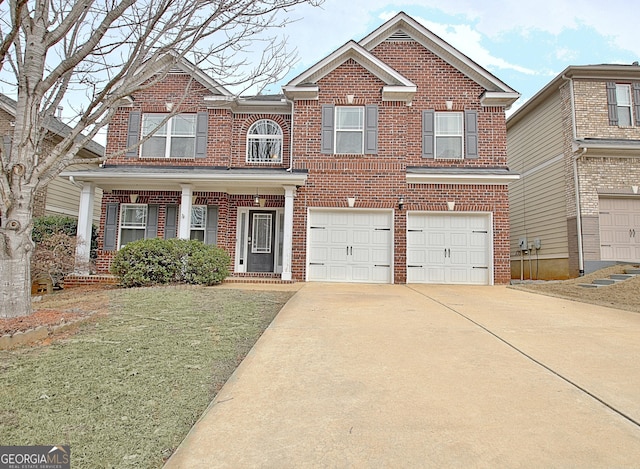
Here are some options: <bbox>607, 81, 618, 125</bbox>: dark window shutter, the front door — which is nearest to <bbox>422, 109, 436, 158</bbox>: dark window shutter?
the front door

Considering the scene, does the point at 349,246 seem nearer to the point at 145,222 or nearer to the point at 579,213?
the point at 145,222

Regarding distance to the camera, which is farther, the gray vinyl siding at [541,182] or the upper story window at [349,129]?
the gray vinyl siding at [541,182]

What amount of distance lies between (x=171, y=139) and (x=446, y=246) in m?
9.30

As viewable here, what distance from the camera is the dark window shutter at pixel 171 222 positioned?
39.0ft

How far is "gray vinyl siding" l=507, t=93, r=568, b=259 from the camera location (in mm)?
12625

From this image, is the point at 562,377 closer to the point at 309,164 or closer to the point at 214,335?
the point at 214,335

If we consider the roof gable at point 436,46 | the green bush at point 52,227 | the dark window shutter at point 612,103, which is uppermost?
the roof gable at point 436,46

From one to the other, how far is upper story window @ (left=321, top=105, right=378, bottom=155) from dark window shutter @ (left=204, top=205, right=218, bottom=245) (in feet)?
13.0

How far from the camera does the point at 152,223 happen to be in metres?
12.0

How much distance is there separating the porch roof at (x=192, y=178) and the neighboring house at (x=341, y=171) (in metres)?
0.05

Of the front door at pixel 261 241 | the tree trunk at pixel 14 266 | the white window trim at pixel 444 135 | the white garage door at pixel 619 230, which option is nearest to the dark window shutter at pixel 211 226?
the front door at pixel 261 241

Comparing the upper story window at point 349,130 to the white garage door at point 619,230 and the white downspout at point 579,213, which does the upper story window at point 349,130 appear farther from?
the white garage door at point 619,230

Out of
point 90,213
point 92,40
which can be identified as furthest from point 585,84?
point 90,213

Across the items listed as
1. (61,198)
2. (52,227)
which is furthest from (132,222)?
(61,198)
